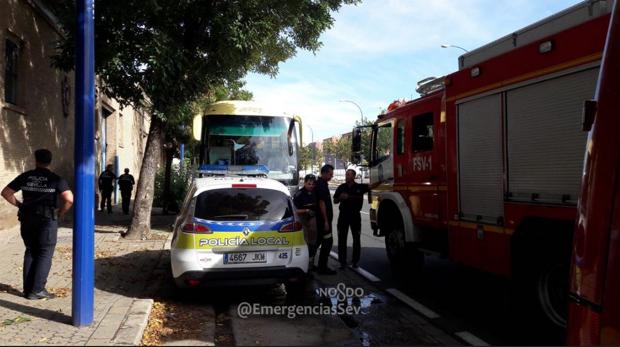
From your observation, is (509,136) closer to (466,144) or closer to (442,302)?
(466,144)

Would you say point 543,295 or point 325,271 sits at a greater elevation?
point 543,295

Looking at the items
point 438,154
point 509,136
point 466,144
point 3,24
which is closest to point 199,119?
point 3,24

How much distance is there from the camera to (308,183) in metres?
8.62

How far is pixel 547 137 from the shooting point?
5.00 meters

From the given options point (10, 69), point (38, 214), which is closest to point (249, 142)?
point (10, 69)

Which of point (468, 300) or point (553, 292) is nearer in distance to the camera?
point (553, 292)

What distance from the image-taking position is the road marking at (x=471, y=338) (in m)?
5.18

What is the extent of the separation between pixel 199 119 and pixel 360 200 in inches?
209

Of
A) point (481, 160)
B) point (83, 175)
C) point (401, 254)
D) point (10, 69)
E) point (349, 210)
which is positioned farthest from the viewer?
point (10, 69)

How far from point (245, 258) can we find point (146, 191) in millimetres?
6481

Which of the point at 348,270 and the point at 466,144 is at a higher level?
the point at 466,144

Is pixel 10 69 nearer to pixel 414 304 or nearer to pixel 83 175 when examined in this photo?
pixel 83 175

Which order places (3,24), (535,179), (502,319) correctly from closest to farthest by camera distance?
(535,179) → (502,319) → (3,24)

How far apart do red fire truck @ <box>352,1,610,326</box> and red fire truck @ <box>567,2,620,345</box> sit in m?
2.06
